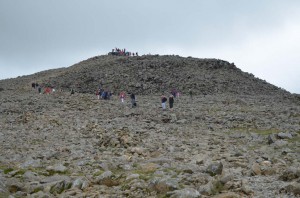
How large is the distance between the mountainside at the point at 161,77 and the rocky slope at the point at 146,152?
23624 mm

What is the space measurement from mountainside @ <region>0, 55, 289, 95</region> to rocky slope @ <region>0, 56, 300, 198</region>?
23.6 metres

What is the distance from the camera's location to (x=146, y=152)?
21234 mm

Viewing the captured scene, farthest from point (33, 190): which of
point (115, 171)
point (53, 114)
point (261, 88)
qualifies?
→ point (261, 88)

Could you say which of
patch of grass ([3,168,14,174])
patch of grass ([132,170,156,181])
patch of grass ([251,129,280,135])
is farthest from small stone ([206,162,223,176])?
patch of grass ([251,129,280,135])

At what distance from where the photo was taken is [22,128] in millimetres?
32781

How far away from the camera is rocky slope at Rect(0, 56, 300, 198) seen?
13148 mm

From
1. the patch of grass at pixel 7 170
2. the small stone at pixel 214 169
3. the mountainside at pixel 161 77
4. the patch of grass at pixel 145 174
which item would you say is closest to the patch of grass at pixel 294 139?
the small stone at pixel 214 169

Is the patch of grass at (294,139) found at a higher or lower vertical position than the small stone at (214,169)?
higher

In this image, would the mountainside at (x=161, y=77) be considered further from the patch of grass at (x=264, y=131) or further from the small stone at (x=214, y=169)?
the small stone at (x=214, y=169)

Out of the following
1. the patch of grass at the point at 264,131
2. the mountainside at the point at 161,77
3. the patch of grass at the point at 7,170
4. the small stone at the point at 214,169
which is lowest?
the patch of grass at the point at 7,170

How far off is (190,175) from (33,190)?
19.2 ft

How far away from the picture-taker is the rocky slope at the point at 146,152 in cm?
1315

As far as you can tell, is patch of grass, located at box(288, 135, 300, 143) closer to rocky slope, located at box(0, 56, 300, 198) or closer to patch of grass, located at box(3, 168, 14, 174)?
rocky slope, located at box(0, 56, 300, 198)

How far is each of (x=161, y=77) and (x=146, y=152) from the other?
178ft
